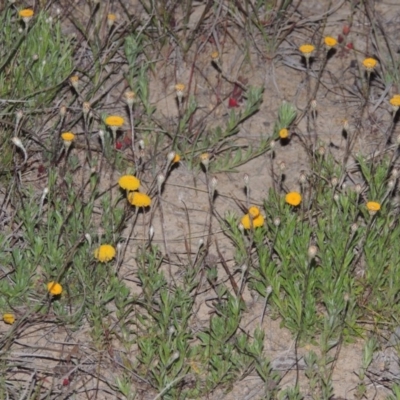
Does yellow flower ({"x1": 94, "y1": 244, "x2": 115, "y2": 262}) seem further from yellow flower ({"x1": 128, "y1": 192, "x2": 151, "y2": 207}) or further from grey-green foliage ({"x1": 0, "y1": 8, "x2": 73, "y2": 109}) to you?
grey-green foliage ({"x1": 0, "y1": 8, "x2": 73, "y2": 109})

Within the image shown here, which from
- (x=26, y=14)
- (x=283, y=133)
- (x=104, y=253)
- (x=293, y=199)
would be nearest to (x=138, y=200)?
(x=104, y=253)

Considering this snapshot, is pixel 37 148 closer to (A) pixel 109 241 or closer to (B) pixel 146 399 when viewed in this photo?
(A) pixel 109 241

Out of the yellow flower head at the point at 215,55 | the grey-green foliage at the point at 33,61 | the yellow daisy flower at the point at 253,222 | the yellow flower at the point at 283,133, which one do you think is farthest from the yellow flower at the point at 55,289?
the yellow flower head at the point at 215,55

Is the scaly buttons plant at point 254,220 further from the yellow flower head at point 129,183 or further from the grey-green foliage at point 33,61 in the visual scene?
the grey-green foliage at point 33,61

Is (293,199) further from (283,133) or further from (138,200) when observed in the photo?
(138,200)

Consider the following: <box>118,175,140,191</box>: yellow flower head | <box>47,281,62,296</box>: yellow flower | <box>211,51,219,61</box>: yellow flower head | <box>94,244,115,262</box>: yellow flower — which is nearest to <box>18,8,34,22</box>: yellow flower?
<box>211,51,219,61</box>: yellow flower head

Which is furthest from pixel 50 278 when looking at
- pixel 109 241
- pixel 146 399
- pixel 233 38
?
pixel 233 38
